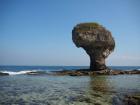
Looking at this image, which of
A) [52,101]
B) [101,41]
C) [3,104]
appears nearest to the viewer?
[3,104]

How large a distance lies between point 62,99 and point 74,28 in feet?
129

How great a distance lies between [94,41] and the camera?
54219 millimetres

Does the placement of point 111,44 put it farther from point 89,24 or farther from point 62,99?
point 62,99

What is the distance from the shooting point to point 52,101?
56.9 feet

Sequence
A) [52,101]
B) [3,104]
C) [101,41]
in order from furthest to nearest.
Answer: [101,41] < [52,101] < [3,104]

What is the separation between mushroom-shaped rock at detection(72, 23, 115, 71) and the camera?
54125mm

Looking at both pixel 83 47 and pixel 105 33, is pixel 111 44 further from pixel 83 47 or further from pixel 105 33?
pixel 83 47

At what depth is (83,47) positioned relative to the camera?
184ft

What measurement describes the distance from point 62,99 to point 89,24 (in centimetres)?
4007

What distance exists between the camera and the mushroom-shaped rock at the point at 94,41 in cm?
5412

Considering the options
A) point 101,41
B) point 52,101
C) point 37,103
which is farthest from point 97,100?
point 101,41

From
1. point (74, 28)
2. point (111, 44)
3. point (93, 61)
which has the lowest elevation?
point (93, 61)

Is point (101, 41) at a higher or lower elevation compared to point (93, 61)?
higher

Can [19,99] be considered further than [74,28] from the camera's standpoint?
No
